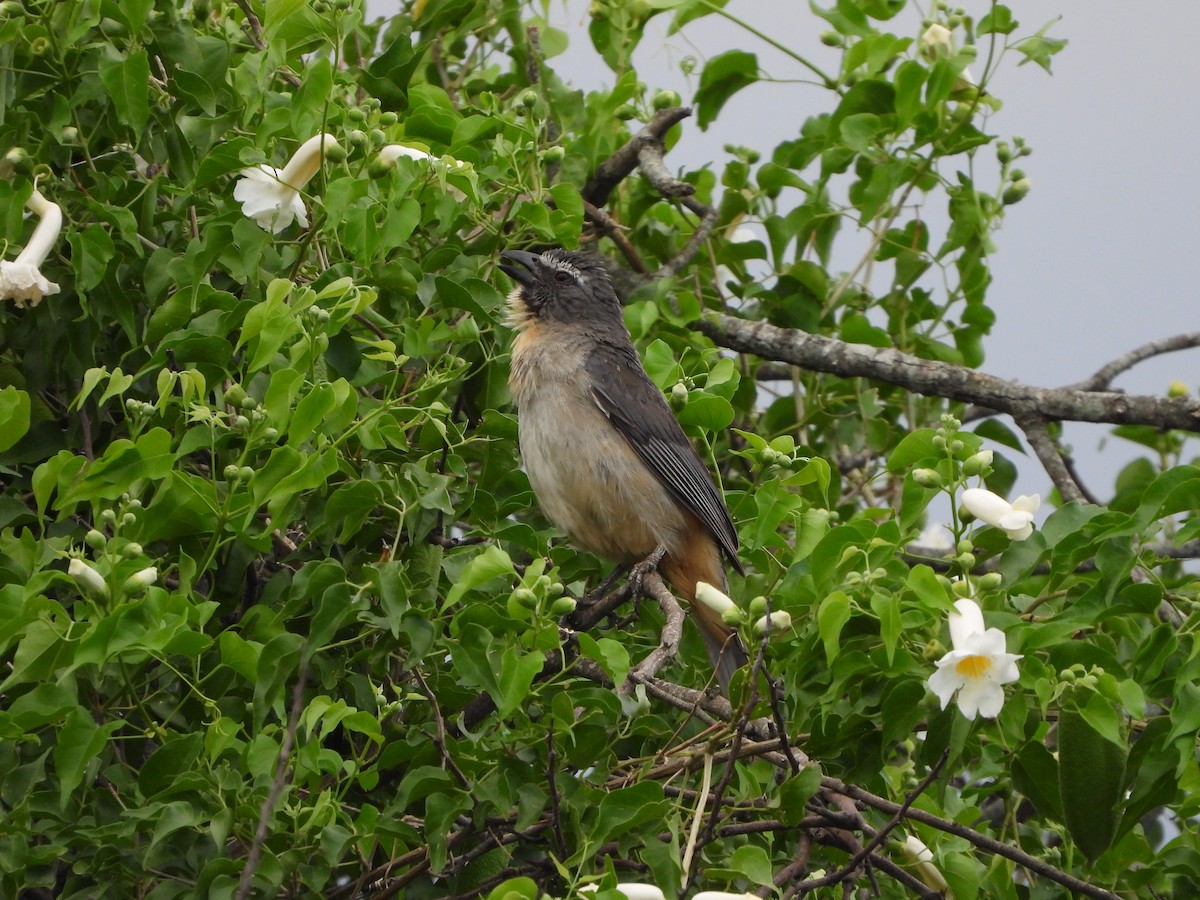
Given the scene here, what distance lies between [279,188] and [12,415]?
92 centimetres

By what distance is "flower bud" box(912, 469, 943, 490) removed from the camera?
333 centimetres

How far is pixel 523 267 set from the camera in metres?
5.42

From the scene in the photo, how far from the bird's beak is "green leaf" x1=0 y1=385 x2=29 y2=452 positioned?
1.92 metres

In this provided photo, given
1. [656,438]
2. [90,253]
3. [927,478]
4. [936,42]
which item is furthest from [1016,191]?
[90,253]

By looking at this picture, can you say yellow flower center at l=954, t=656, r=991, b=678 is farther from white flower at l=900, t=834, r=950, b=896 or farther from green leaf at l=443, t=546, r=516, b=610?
green leaf at l=443, t=546, r=516, b=610

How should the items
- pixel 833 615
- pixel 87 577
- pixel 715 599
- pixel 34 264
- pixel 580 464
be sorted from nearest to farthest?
1. pixel 87 577
2. pixel 833 615
3. pixel 715 599
4. pixel 34 264
5. pixel 580 464

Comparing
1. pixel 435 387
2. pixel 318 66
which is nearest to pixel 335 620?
pixel 435 387

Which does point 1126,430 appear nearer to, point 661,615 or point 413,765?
point 661,615

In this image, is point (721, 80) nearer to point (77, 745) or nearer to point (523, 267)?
point (523, 267)

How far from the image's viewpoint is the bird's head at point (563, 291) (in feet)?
18.6

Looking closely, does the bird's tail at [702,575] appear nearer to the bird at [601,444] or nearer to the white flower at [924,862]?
the bird at [601,444]

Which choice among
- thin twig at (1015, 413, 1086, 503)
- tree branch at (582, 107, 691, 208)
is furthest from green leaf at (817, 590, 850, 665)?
tree branch at (582, 107, 691, 208)

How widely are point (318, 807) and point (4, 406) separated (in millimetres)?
1182

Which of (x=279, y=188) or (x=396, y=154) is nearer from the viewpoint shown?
(x=279, y=188)
